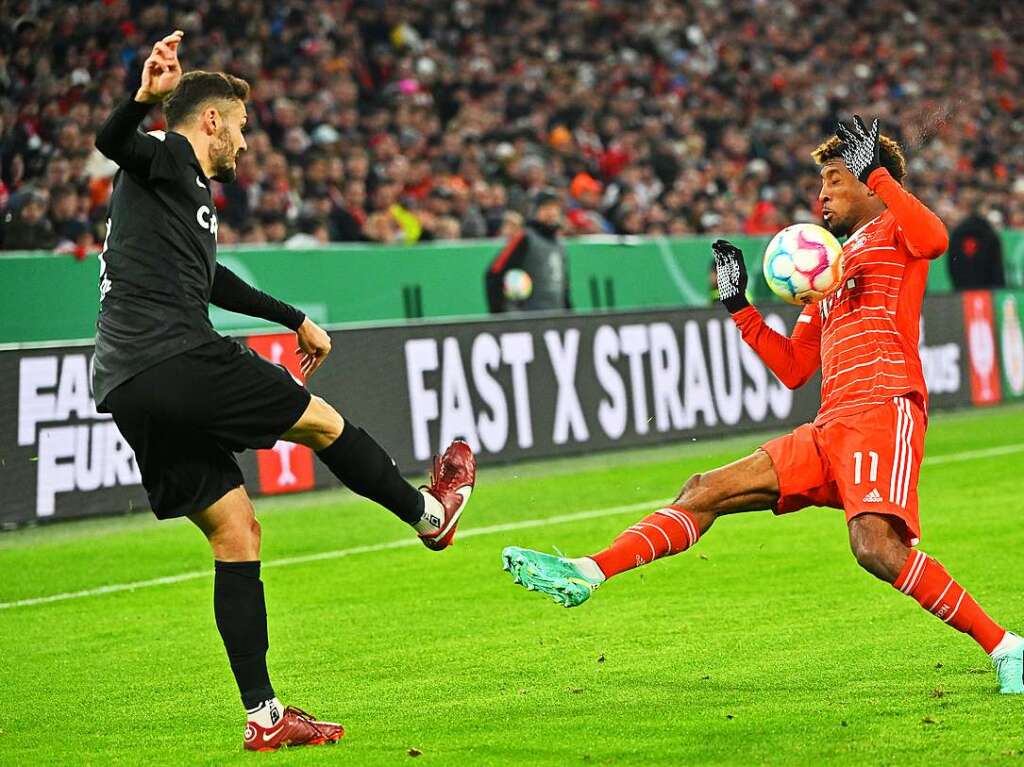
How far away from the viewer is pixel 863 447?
5.63 meters

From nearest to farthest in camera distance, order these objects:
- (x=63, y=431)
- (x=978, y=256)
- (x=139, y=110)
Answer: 1. (x=139, y=110)
2. (x=63, y=431)
3. (x=978, y=256)

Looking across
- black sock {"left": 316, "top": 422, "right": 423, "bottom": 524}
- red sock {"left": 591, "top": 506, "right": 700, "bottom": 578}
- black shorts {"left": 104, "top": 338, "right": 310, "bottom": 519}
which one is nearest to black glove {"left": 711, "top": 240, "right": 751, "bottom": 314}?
red sock {"left": 591, "top": 506, "right": 700, "bottom": 578}

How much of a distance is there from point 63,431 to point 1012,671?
7.25m

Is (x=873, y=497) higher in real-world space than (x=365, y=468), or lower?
lower

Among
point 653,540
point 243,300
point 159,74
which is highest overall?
point 159,74

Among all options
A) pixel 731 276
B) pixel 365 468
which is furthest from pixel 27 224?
pixel 365 468

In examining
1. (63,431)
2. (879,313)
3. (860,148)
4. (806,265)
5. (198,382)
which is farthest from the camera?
(63,431)

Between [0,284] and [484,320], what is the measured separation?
402 centimetres

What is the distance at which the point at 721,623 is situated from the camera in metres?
7.10

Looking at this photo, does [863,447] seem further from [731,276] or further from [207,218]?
[207,218]

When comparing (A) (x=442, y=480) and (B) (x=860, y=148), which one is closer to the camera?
(A) (x=442, y=480)

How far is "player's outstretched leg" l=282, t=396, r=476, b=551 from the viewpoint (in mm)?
5059

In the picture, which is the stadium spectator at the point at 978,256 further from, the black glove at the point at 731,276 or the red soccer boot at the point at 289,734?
the red soccer boot at the point at 289,734

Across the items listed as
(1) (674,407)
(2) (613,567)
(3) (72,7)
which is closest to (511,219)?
(1) (674,407)
